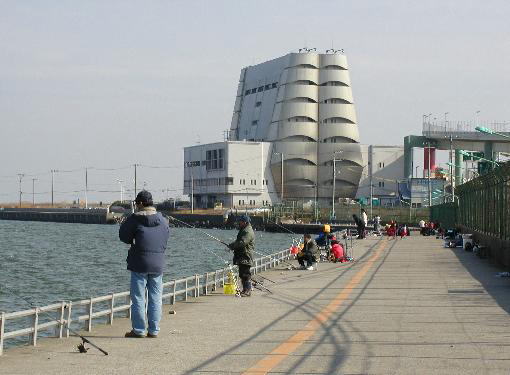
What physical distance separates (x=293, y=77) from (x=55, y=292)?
143m

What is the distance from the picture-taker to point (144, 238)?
47.6 ft

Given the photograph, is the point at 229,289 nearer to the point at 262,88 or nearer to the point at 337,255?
the point at 337,255

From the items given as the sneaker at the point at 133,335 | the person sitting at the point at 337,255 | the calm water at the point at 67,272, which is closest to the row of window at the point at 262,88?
the calm water at the point at 67,272

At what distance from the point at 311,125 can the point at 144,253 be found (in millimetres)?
169509

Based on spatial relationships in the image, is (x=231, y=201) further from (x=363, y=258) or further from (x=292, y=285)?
(x=292, y=285)

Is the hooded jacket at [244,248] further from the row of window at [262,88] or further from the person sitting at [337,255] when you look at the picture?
the row of window at [262,88]

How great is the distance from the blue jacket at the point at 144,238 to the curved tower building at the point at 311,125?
158089mm

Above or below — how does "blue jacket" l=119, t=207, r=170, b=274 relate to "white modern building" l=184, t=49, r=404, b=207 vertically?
below

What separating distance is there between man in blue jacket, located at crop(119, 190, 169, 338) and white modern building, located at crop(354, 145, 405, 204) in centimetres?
15667

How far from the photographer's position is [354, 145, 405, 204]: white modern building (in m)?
172

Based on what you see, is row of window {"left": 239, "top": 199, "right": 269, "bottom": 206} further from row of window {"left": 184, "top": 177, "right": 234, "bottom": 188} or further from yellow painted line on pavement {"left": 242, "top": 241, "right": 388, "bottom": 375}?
yellow painted line on pavement {"left": 242, "top": 241, "right": 388, "bottom": 375}

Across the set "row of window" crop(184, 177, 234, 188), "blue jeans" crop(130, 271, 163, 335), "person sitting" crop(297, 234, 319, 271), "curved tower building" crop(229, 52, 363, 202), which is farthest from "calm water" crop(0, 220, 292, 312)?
"curved tower building" crop(229, 52, 363, 202)

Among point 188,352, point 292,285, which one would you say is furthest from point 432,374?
point 292,285

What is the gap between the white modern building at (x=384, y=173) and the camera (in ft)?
564
